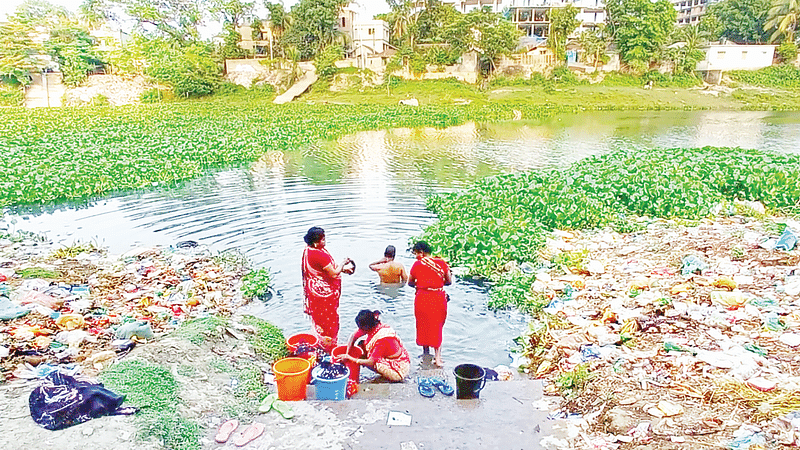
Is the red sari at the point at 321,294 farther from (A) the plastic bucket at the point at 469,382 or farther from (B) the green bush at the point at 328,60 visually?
(B) the green bush at the point at 328,60

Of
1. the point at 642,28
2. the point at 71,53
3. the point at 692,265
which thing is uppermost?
the point at 642,28

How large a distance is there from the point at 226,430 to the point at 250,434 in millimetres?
217

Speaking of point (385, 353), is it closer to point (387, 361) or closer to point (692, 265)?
point (387, 361)

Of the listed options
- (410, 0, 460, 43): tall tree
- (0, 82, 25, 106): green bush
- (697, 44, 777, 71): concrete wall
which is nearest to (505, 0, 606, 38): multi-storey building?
(410, 0, 460, 43): tall tree

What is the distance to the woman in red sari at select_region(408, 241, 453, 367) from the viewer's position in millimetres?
6051

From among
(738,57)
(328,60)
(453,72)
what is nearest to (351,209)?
(328,60)

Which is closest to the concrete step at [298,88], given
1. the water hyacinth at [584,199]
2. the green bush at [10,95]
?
the green bush at [10,95]

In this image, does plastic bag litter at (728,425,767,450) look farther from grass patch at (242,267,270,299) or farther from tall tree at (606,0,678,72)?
tall tree at (606,0,678,72)

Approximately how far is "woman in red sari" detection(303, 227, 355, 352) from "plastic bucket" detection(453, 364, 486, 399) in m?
1.84

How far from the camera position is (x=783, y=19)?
52.4 meters

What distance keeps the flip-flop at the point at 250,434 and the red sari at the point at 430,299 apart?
7.30 feet

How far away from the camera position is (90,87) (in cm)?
4847

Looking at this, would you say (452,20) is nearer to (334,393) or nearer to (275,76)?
(275,76)

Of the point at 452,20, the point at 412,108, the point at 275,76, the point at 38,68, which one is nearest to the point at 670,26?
the point at 452,20
